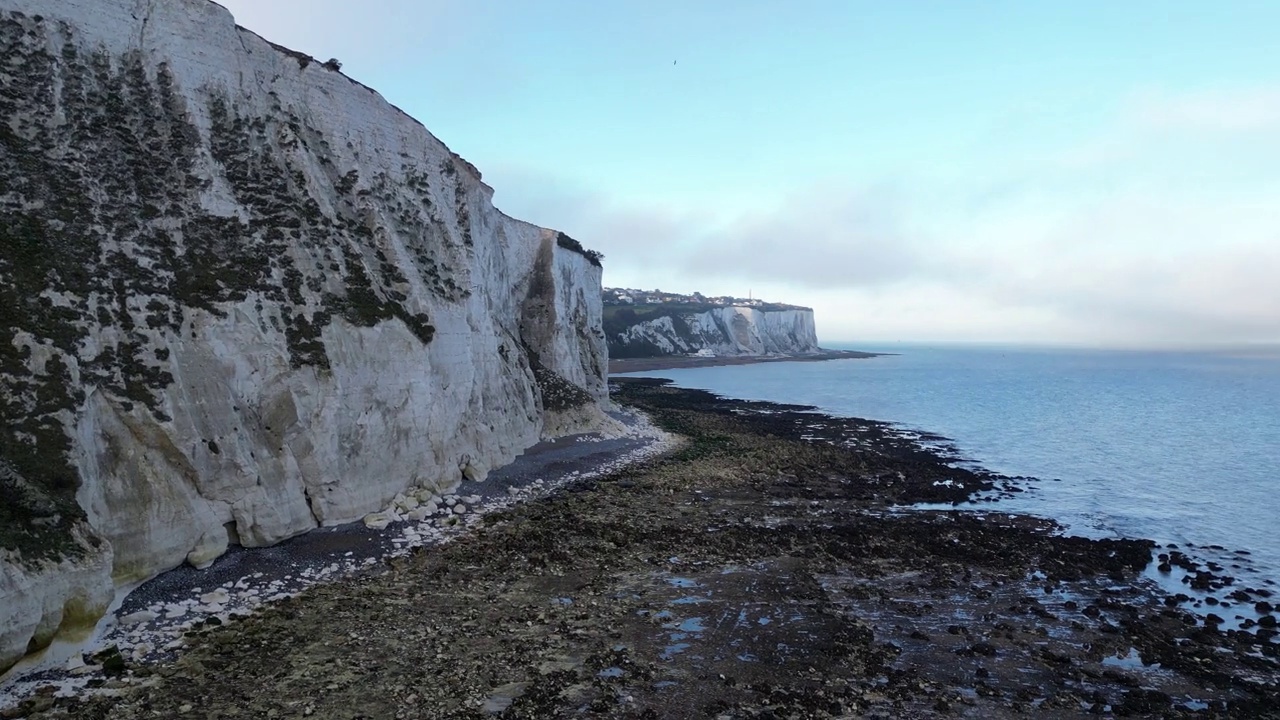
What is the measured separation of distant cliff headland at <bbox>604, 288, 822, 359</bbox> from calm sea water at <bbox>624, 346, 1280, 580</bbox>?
30.6 m

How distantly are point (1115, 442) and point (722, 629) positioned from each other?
1747 inches

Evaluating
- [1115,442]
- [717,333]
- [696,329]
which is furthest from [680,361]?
[1115,442]

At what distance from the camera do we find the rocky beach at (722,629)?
36.7 feet

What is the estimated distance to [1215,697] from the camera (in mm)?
12391

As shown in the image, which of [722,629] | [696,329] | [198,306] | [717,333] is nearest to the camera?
[722,629]

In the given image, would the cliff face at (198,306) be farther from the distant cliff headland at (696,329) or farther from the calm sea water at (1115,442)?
the distant cliff headland at (696,329)

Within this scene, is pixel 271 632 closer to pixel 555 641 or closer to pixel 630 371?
pixel 555 641

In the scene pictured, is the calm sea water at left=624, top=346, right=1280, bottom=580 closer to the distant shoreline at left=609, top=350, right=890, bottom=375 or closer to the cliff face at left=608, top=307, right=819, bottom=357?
the distant shoreline at left=609, top=350, right=890, bottom=375

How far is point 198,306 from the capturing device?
1664 cm

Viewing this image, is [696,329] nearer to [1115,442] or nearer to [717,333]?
[717,333]

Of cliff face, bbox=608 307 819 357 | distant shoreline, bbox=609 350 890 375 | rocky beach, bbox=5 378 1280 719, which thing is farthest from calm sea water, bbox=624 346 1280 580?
cliff face, bbox=608 307 819 357

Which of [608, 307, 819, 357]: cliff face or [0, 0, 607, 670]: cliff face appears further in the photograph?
[608, 307, 819, 357]: cliff face

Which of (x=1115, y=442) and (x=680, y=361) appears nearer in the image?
(x=1115, y=442)

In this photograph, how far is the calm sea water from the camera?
85.9 ft
